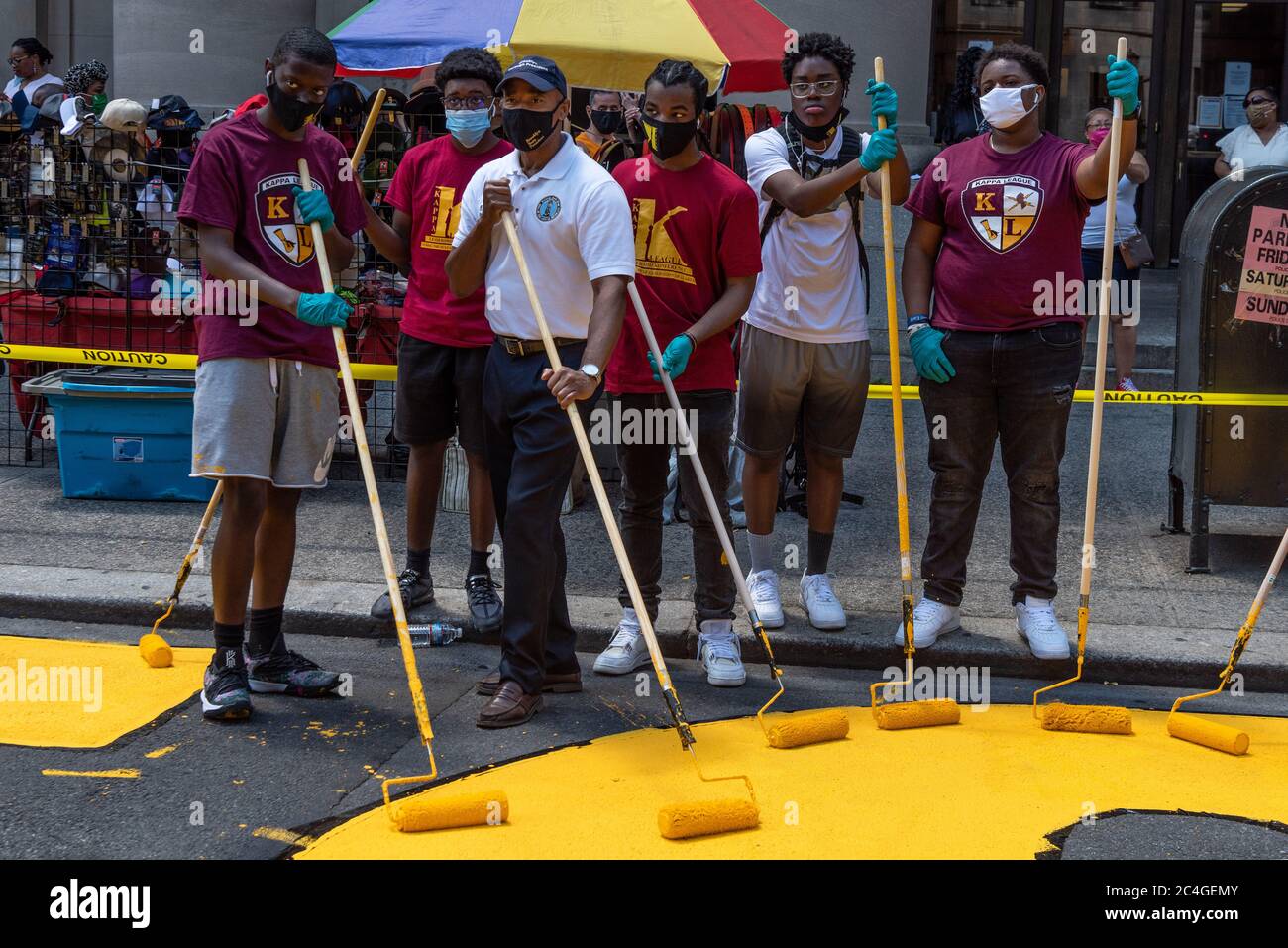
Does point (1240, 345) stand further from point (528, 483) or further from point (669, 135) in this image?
point (528, 483)

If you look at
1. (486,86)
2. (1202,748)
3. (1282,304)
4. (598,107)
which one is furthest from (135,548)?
(1282,304)

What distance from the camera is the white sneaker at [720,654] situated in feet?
18.0

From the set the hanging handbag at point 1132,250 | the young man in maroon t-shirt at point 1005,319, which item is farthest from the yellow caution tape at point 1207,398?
the hanging handbag at point 1132,250

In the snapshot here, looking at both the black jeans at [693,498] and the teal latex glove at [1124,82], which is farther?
the black jeans at [693,498]

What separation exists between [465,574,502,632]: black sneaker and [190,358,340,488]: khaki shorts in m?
1.13

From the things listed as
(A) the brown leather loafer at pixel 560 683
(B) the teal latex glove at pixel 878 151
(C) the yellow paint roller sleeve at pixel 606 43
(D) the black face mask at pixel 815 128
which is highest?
(C) the yellow paint roller sleeve at pixel 606 43

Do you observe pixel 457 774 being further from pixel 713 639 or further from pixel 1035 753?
pixel 1035 753

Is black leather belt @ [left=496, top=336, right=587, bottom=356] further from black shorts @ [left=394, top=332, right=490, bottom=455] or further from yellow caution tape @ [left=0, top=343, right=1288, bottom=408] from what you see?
yellow caution tape @ [left=0, top=343, right=1288, bottom=408]

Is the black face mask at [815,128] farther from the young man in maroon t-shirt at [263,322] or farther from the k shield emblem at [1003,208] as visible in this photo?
the young man in maroon t-shirt at [263,322]

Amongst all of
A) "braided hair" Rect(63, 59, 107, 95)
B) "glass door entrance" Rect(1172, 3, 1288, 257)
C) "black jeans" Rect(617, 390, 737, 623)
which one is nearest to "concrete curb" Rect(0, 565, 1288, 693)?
"black jeans" Rect(617, 390, 737, 623)

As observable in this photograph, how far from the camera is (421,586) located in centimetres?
620

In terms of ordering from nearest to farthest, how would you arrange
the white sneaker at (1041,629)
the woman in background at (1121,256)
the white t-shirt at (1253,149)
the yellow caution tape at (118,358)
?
the white sneaker at (1041,629) < the yellow caution tape at (118,358) < the woman in background at (1121,256) < the white t-shirt at (1253,149)

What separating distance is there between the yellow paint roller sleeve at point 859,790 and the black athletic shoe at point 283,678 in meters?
0.97
